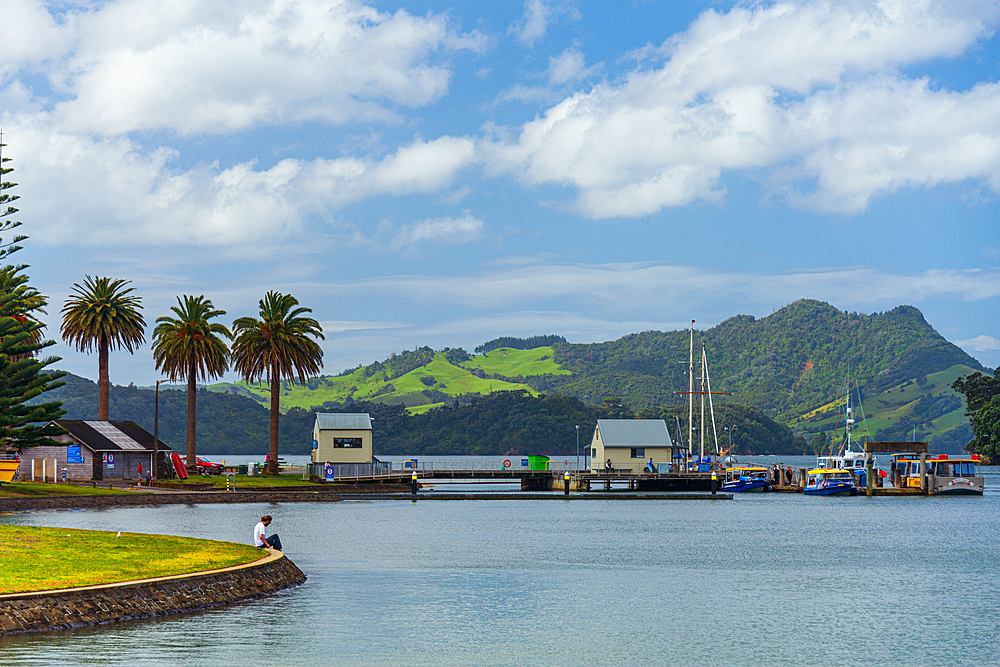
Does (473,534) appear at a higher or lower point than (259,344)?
lower

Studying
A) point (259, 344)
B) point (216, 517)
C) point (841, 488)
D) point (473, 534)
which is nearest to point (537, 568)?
point (473, 534)

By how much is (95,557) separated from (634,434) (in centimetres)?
9300

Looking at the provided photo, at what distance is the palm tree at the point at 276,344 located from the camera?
10181cm

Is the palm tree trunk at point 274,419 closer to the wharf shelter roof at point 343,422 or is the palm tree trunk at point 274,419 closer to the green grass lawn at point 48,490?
the wharf shelter roof at point 343,422

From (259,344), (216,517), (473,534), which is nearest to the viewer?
(473,534)

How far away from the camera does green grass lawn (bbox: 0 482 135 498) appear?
65562 millimetres

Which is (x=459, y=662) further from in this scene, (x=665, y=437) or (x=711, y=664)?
(x=665, y=437)

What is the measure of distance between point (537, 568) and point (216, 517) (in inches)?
1178

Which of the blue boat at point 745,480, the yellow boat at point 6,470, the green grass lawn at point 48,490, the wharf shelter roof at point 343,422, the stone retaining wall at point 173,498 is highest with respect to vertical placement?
the wharf shelter roof at point 343,422

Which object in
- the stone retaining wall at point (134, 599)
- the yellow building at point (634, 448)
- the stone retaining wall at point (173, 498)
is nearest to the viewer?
the stone retaining wall at point (134, 599)

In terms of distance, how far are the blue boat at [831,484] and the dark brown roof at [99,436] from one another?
6896 centimetres

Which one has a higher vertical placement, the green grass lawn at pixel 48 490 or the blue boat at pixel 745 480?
the green grass lawn at pixel 48 490

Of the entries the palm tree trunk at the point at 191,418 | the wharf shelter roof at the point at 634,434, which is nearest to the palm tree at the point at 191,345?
the palm tree trunk at the point at 191,418

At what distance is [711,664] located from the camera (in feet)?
82.6
